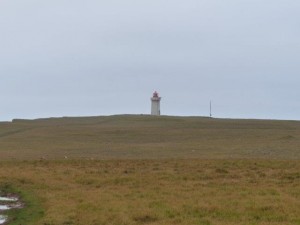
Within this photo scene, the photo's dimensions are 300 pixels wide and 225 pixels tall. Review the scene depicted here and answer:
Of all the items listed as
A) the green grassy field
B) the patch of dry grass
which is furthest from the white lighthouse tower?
the patch of dry grass

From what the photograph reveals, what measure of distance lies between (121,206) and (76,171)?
13077 millimetres

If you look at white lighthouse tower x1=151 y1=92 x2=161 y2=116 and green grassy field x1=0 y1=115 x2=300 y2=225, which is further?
white lighthouse tower x1=151 y1=92 x2=161 y2=116

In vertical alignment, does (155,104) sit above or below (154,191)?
above

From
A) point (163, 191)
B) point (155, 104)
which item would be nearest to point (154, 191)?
point (163, 191)

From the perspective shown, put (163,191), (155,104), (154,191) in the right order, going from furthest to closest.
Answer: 1. (155,104)
2. (154,191)
3. (163,191)

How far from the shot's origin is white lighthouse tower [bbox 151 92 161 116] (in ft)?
439

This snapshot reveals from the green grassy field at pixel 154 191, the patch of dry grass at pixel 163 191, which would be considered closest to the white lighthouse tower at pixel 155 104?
the green grassy field at pixel 154 191

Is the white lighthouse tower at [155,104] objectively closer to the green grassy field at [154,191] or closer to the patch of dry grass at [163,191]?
the green grassy field at [154,191]

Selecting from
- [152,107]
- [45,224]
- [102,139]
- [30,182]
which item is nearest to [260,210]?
[45,224]

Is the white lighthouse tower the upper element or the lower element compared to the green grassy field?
upper

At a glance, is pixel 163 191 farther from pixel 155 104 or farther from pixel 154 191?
pixel 155 104

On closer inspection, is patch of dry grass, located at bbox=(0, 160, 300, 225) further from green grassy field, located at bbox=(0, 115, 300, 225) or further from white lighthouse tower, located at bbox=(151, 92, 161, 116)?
white lighthouse tower, located at bbox=(151, 92, 161, 116)

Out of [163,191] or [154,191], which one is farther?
[154,191]

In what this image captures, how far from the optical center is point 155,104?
139000 mm
